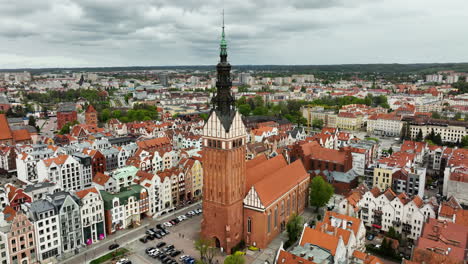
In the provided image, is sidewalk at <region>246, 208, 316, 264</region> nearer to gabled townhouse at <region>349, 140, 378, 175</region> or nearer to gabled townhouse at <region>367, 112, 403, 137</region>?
gabled townhouse at <region>349, 140, 378, 175</region>

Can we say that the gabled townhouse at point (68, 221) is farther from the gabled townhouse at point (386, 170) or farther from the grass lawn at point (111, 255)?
the gabled townhouse at point (386, 170)

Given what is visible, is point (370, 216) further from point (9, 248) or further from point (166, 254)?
point (9, 248)

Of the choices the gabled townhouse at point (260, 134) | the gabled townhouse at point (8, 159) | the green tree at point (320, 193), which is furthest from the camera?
the gabled townhouse at point (260, 134)

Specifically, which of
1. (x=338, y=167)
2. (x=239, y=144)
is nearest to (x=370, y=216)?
(x=338, y=167)

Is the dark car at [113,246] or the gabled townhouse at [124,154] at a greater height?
the gabled townhouse at [124,154]

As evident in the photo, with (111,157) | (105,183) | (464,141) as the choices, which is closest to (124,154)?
(111,157)

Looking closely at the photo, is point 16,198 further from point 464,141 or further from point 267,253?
point 464,141

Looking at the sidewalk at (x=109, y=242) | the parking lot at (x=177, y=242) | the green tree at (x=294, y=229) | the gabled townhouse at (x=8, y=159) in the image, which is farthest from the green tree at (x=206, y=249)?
the gabled townhouse at (x=8, y=159)
